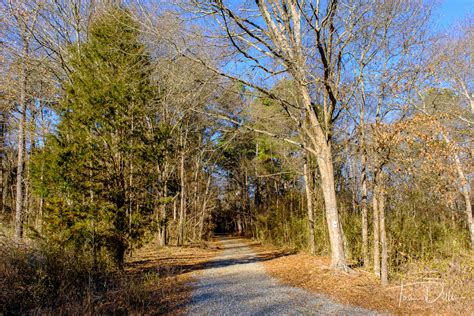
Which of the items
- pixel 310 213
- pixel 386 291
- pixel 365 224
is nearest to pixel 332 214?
pixel 365 224

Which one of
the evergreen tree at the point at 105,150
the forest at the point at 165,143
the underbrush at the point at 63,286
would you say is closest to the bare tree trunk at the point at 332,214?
the forest at the point at 165,143

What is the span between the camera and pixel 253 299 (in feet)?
20.6

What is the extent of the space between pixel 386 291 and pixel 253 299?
108 inches

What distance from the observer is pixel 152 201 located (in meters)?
9.22

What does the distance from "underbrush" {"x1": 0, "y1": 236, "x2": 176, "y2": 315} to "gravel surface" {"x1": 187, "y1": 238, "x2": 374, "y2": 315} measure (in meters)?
0.77

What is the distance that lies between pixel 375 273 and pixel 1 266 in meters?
7.95

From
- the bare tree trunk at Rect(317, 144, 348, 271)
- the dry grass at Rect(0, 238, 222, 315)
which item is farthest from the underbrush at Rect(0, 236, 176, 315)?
the bare tree trunk at Rect(317, 144, 348, 271)

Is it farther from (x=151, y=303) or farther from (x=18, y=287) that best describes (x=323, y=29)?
(x=18, y=287)

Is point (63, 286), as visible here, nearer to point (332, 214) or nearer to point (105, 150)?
point (105, 150)

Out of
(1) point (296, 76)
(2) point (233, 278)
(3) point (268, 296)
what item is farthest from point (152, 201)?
(1) point (296, 76)

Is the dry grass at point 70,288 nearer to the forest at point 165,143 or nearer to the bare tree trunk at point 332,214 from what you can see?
the forest at point 165,143

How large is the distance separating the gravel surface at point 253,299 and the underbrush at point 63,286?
30.1 inches

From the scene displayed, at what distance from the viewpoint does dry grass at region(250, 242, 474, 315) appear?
217 inches

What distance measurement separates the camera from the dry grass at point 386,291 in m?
5.52
